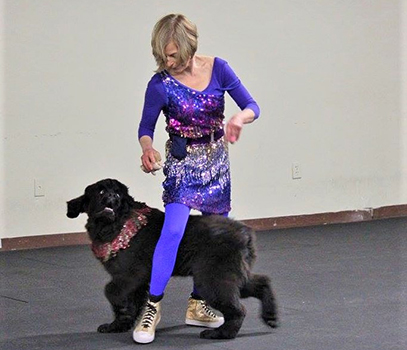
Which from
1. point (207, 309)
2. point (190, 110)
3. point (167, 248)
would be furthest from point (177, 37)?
point (207, 309)

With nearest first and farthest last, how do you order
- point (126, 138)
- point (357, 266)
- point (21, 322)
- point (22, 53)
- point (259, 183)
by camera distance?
1. point (21, 322)
2. point (357, 266)
3. point (22, 53)
4. point (126, 138)
5. point (259, 183)

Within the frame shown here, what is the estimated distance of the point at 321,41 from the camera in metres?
8.05

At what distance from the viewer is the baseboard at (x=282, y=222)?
675cm

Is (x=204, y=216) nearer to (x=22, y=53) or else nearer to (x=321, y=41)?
(x=22, y=53)

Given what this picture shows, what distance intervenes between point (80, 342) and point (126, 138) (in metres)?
3.26

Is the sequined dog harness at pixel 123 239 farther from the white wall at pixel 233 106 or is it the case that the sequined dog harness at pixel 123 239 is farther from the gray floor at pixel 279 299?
the white wall at pixel 233 106

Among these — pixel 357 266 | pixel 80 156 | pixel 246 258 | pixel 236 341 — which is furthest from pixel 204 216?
pixel 80 156

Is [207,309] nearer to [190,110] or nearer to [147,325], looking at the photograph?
[147,325]

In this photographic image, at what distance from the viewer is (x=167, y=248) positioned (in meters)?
3.91

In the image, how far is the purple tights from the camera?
12.8ft

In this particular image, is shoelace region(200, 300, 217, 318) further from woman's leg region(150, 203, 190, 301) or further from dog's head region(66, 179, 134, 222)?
dog's head region(66, 179, 134, 222)

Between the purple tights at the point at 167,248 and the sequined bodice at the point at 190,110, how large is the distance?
0.35m

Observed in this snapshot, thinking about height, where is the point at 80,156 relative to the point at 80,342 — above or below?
above

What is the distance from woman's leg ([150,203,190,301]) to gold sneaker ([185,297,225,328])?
1.11ft
